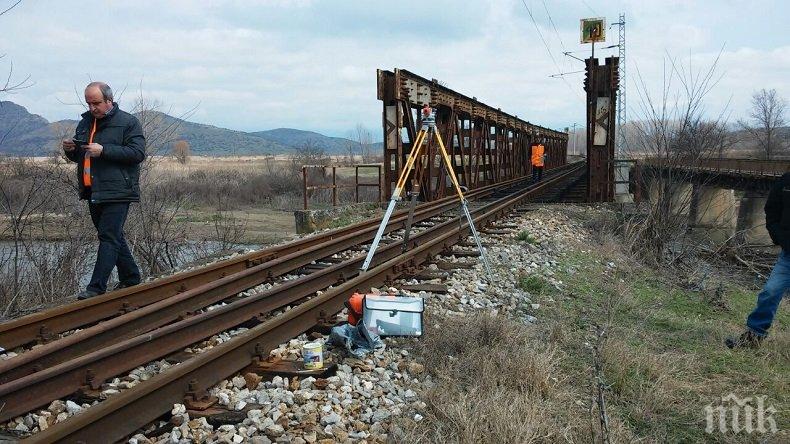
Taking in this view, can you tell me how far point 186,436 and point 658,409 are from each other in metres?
3.11

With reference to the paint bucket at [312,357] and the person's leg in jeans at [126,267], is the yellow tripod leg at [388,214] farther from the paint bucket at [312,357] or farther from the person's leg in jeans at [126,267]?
the person's leg in jeans at [126,267]

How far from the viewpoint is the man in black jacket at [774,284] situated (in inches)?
238

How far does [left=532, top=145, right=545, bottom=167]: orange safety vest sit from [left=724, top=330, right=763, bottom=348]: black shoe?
18.4 metres

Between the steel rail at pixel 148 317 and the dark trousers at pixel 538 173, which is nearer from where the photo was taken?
the steel rail at pixel 148 317

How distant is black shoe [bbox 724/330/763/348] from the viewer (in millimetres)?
6039

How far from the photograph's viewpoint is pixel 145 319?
18.0 ft

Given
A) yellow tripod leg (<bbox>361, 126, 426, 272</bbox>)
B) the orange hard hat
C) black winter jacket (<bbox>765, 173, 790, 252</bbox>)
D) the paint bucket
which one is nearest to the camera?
the paint bucket

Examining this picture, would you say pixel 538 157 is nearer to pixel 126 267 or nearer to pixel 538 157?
pixel 538 157

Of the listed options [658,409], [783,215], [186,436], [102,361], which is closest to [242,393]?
[186,436]

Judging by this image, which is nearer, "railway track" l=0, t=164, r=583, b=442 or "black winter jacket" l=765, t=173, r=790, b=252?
"railway track" l=0, t=164, r=583, b=442

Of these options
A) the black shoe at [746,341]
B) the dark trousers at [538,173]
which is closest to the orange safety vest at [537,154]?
the dark trousers at [538,173]

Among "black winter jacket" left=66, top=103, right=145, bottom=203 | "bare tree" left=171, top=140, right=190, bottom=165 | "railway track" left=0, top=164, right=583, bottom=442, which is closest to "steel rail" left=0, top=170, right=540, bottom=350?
"railway track" left=0, top=164, right=583, bottom=442

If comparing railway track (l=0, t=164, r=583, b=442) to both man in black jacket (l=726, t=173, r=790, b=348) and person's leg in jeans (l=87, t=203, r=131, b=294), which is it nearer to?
person's leg in jeans (l=87, t=203, r=131, b=294)

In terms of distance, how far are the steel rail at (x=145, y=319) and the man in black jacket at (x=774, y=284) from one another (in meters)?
4.34
